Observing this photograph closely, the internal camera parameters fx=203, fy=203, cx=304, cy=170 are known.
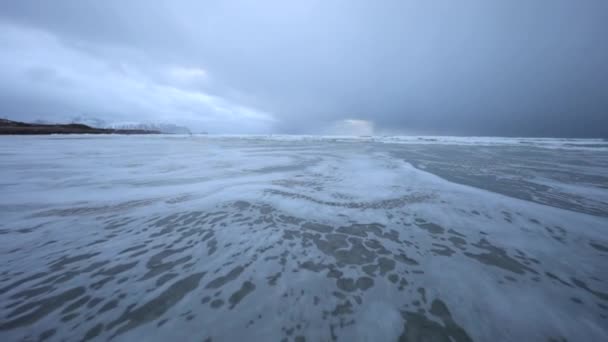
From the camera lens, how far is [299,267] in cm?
283

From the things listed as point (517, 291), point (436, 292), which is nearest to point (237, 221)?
point (436, 292)

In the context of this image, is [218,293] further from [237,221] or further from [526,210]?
[526,210]

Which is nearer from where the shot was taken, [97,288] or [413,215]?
[97,288]

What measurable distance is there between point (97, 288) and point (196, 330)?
1507 mm

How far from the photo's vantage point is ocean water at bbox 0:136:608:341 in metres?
1.99

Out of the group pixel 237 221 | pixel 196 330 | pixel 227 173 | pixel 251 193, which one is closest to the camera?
pixel 196 330

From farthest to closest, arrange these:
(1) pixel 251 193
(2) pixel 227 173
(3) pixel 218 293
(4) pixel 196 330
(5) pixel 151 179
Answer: (2) pixel 227 173 → (5) pixel 151 179 → (1) pixel 251 193 → (3) pixel 218 293 → (4) pixel 196 330

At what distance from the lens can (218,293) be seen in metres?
2.37

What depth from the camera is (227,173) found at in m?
8.41

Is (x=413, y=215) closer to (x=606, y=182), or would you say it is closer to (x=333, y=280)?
(x=333, y=280)

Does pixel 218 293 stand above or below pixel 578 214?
below

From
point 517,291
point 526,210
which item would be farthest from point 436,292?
point 526,210

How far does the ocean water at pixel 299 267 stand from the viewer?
78.2 inches

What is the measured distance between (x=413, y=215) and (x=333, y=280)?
2893 millimetres
